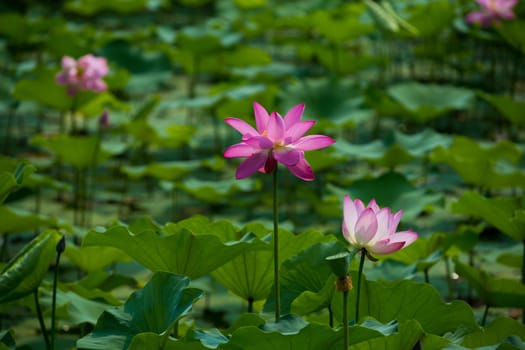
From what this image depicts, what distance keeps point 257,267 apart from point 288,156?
0.37 m

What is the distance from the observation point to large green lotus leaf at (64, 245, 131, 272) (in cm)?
221

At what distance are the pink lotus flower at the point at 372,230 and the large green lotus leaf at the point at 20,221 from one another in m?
0.98

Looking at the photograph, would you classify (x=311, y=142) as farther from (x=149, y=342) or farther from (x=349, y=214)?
(x=149, y=342)

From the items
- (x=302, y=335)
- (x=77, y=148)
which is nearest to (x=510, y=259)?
(x=302, y=335)

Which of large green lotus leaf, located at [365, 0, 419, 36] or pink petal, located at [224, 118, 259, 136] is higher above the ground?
pink petal, located at [224, 118, 259, 136]

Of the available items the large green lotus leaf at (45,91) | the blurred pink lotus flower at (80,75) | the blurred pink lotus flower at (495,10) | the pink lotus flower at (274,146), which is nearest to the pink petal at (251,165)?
the pink lotus flower at (274,146)

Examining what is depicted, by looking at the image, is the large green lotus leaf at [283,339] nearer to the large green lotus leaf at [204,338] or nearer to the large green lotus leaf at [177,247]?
the large green lotus leaf at [204,338]

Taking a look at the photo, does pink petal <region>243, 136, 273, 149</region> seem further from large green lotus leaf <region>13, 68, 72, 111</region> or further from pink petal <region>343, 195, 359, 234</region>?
large green lotus leaf <region>13, 68, 72, 111</region>

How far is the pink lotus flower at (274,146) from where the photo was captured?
1.49 metres

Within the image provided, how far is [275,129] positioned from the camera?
150cm

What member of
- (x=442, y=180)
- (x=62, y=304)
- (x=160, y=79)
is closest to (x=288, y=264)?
(x=62, y=304)

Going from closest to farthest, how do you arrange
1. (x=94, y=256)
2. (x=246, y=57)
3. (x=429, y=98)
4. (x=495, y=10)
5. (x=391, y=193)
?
(x=94, y=256) < (x=391, y=193) < (x=429, y=98) < (x=495, y=10) < (x=246, y=57)

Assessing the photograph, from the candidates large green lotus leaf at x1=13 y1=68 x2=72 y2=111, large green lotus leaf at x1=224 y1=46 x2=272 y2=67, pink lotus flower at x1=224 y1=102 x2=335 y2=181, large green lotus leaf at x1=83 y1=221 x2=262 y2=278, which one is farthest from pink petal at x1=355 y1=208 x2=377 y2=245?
large green lotus leaf at x1=224 y1=46 x2=272 y2=67

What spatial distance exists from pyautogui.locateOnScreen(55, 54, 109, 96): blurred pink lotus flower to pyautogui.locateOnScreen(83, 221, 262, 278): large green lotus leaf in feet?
4.83
